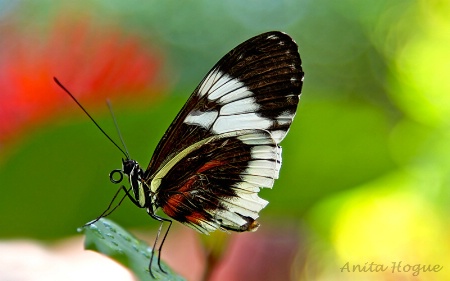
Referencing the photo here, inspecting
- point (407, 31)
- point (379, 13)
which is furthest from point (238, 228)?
point (379, 13)

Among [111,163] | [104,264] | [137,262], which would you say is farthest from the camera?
[104,264]

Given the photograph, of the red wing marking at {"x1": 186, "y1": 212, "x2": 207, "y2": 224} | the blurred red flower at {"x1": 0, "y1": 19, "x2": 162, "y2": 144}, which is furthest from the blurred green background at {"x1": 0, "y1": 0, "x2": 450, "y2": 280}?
the red wing marking at {"x1": 186, "y1": 212, "x2": 207, "y2": 224}

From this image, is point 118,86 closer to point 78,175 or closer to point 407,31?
point 78,175

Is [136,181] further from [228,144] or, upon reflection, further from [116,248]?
[116,248]

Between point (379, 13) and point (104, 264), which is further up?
point (379, 13)

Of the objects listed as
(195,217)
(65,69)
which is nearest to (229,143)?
(195,217)

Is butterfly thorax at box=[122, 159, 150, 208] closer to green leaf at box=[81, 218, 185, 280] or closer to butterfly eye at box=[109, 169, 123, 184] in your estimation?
butterfly eye at box=[109, 169, 123, 184]

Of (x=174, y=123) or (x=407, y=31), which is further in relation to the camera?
(x=407, y=31)
